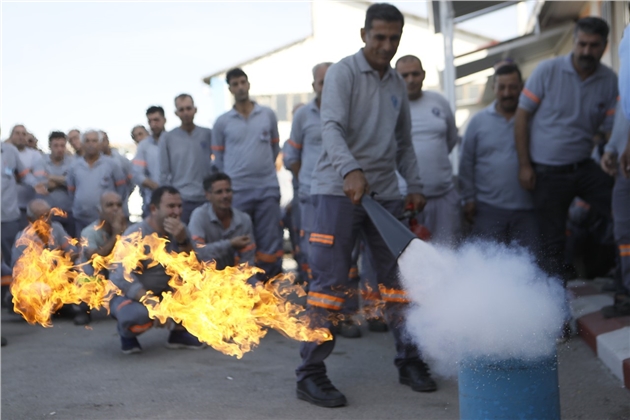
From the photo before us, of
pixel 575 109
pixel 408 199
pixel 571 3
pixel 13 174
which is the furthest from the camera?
pixel 571 3

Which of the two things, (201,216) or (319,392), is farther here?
(201,216)

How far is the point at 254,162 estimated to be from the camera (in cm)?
812

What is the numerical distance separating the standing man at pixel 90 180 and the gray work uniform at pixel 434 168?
483 cm

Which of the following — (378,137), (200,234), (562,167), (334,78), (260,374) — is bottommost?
(260,374)

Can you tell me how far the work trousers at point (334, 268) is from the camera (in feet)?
15.5

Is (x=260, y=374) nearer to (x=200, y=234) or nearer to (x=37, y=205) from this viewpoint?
(x=200, y=234)

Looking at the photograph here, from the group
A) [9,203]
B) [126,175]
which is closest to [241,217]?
[9,203]

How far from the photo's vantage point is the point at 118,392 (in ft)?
16.6

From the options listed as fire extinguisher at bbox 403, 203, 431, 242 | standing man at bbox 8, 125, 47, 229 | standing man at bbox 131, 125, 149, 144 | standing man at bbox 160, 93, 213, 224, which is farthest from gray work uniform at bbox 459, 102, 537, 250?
standing man at bbox 131, 125, 149, 144

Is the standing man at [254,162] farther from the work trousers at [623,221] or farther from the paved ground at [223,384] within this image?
the work trousers at [623,221]

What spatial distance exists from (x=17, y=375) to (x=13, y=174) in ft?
15.4

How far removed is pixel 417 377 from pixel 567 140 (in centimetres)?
234

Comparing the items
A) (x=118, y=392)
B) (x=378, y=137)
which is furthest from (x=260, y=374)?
(x=378, y=137)

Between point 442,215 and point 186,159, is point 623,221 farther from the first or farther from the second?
point 186,159
